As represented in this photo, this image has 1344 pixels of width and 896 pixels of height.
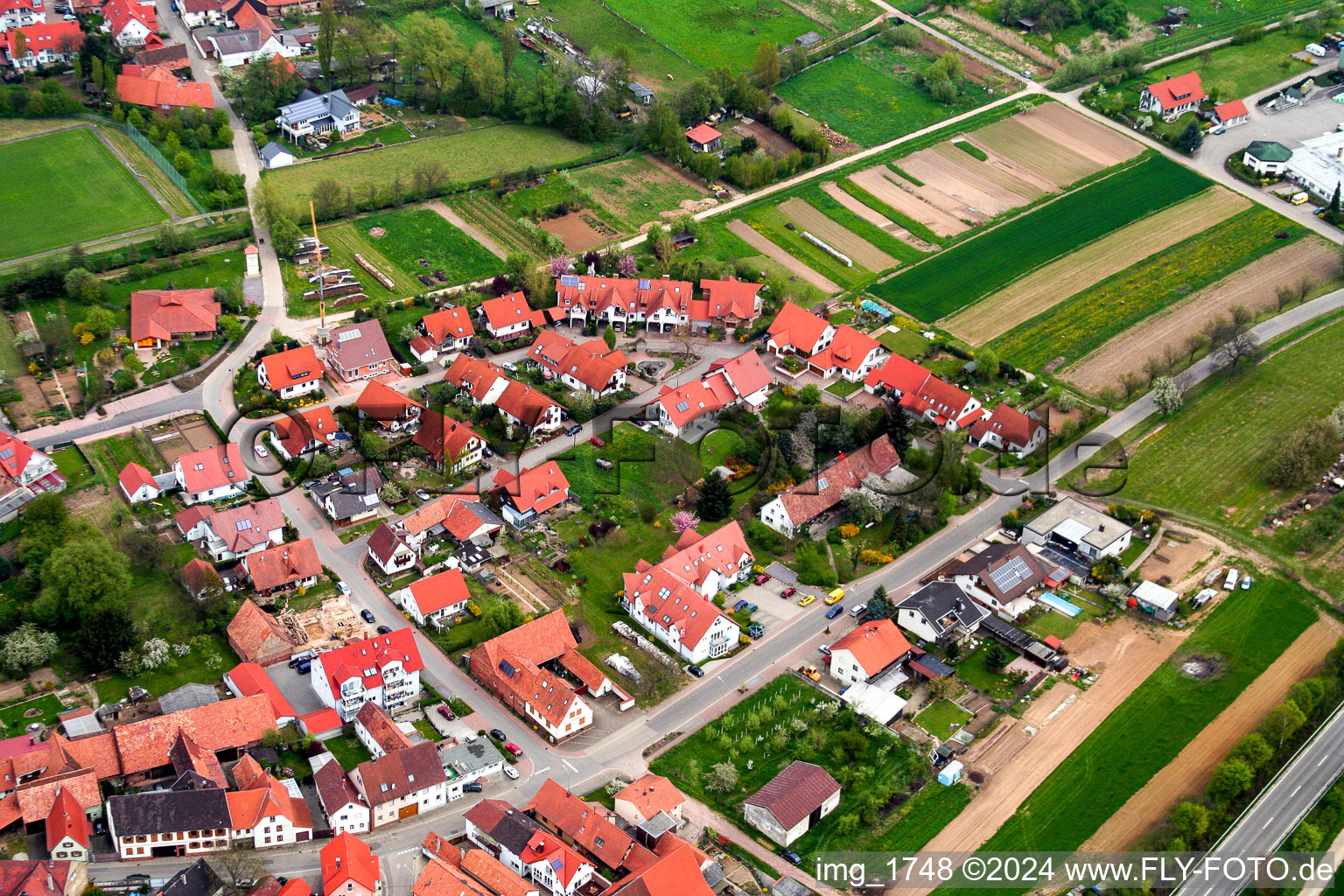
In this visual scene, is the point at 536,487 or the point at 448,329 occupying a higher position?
the point at 448,329

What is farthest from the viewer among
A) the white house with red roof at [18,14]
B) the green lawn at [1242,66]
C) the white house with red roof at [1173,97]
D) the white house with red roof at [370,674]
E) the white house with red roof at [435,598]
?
the green lawn at [1242,66]

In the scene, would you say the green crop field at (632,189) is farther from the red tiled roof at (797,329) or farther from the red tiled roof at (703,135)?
the red tiled roof at (797,329)

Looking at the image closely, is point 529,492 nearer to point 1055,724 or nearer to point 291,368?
point 291,368

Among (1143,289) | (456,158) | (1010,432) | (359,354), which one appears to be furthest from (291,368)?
(1143,289)

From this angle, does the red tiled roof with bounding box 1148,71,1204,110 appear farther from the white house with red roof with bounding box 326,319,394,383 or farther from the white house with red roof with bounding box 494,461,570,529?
the white house with red roof with bounding box 326,319,394,383

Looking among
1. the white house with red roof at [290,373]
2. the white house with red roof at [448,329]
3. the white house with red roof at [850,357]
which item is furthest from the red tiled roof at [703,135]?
the white house with red roof at [290,373]

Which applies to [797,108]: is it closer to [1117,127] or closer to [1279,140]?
[1117,127]
